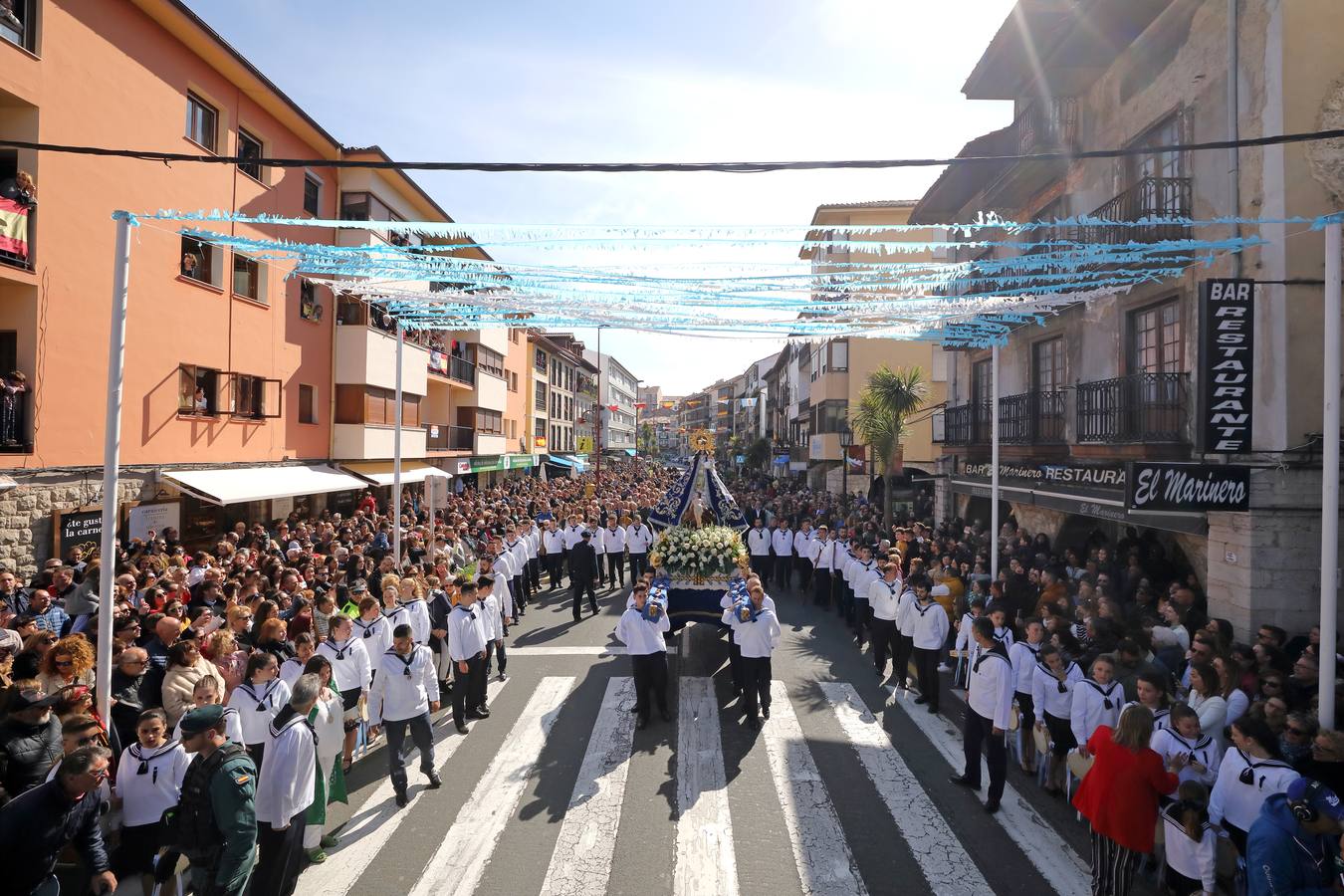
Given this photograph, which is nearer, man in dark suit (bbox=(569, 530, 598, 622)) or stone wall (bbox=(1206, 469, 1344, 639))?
stone wall (bbox=(1206, 469, 1344, 639))

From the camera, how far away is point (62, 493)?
1149 centimetres

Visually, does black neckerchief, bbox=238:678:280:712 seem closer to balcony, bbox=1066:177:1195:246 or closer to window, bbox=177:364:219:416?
window, bbox=177:364:219:416

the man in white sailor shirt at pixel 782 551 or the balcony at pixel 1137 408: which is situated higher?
the balcony at pixel 1137 408

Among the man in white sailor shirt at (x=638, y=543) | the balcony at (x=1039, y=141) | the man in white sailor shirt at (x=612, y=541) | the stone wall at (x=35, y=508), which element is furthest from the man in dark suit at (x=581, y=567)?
the balcony at (x=1039, y=141)

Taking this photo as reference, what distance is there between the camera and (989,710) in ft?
21.6

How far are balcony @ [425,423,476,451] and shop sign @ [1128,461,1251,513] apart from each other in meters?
21.6

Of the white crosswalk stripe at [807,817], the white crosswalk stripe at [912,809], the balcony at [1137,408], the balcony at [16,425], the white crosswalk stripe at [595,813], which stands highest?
the balcony at [1137,408]

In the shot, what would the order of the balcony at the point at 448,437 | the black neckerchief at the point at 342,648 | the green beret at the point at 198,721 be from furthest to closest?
the balcony at the point at 448,437 → the black neckerchief at the point at 342,648 → the green beret at the point at 198,721

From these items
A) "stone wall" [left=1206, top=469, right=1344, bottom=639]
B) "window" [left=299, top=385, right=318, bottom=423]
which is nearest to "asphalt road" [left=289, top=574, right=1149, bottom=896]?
"stone wall" [left=1206, top=469, right=1344, bottom=639]

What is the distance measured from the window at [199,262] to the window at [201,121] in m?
2.23

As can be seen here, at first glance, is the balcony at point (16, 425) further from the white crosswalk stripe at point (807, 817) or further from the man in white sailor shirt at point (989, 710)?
the man in white sailor shirt at point (989, 710)

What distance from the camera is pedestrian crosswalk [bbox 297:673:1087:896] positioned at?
209 inches

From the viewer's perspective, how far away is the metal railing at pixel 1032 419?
14703mm

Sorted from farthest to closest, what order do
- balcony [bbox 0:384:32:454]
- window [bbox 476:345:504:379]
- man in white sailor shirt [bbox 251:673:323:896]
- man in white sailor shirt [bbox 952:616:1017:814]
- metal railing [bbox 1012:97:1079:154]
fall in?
window [bbox 476:345:504:379] < metal railing [bbox 1012:97:1079:154] < balcony [bbox 0:384:32:454] < man in white sailor shirt [bbox 952:616:1017:814] < man in white sailor shirt [bbox 251:673:323:896]
